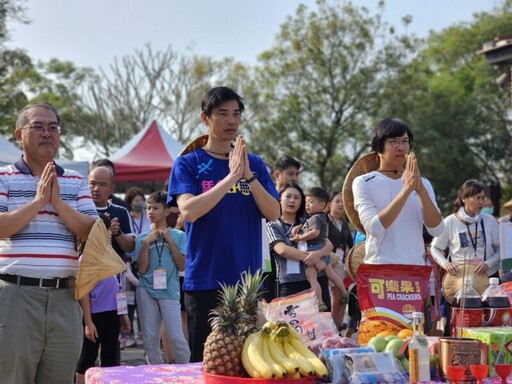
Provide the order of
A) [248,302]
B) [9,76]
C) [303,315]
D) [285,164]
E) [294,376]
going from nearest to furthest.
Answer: [294,376]
[248,302]
[303,315]
[285,164]
[9,76]

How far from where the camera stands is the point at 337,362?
9.50 ft

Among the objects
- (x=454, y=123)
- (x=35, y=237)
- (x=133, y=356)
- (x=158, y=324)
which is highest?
(x=454, y=123)

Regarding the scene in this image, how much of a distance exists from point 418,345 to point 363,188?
1313 millimetres

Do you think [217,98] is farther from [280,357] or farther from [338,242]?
[338,242]

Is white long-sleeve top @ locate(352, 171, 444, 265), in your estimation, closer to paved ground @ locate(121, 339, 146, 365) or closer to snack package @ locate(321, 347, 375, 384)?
snack package @ locate(321, 347, 375, 384)

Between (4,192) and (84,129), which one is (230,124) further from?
(84,129)

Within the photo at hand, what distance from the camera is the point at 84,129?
Result: 39812 mm

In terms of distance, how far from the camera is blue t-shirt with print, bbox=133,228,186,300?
7211 millimetres

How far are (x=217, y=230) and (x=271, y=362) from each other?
112 centimetres

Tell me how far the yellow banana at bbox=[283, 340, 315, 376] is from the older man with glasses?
4.03 ft

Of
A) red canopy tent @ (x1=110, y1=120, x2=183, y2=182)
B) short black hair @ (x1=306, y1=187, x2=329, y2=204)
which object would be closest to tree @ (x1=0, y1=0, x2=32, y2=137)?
red canopy tent @ (x1=110, y1=120, x2=183, y2=182)

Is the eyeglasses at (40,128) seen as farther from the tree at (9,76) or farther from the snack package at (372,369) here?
the tree at (9,76)

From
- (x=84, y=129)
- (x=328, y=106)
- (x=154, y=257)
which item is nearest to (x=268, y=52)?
(x=328, y=106)

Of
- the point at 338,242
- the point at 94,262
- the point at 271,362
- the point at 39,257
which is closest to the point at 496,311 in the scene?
the point at 271,362
